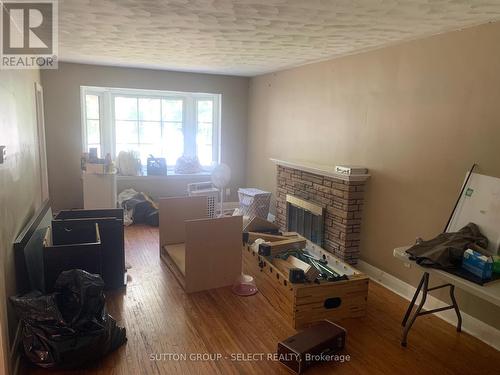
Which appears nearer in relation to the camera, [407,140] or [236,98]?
[407,140]

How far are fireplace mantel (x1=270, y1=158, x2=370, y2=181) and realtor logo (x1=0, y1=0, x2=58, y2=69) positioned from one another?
2.66 metres

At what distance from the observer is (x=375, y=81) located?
348cm

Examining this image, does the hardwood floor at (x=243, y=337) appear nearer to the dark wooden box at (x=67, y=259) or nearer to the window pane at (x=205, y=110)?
the dark wooden box at (x=67, y=259)

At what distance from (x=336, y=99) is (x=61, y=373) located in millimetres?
3393

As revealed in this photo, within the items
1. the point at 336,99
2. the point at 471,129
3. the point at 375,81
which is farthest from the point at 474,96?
the point at 336,99

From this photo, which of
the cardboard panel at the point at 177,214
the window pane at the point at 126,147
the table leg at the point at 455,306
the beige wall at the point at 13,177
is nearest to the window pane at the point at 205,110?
the window pane at the point at 126,147

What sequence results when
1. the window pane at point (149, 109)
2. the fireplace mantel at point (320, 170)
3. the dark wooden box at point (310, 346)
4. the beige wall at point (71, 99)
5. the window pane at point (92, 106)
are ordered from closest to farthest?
the dark wooden box at point (310, 346) → the fireplace mantel at point (320, 170) → the beige wall at point (71, 99) → the window pane at point (92, 106) → the window pane at point (149, 109)

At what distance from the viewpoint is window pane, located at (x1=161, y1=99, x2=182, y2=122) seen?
5.93 meters

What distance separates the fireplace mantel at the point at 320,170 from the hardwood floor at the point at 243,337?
104cm

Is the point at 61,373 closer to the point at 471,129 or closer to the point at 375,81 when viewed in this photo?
the point at 471,129

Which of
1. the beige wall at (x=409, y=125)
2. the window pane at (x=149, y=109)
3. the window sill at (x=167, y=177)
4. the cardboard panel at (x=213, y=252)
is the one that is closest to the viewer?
the beige wall at (x=409, y=125)

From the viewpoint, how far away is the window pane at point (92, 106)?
18.0 feet

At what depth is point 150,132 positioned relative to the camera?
5891 millimetres

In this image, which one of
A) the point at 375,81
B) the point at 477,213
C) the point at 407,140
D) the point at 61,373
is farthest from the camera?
the point at 375,81
